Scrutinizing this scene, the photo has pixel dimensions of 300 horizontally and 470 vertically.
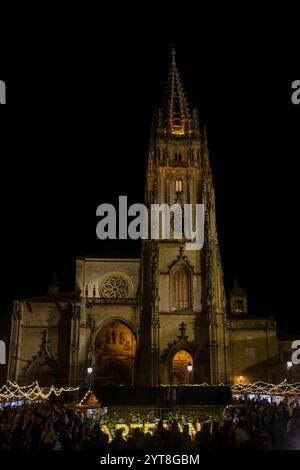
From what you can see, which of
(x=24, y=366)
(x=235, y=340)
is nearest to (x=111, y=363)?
(x=24, y=366)

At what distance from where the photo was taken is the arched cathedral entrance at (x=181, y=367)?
4741 cm

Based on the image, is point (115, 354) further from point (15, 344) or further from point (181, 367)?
point (15, 344)

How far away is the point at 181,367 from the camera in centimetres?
4847

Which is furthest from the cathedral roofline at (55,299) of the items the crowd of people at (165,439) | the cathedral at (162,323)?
the crowd of people at (165,439)

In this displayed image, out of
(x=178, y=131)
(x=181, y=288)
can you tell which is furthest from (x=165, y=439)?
(x=178, y=131)

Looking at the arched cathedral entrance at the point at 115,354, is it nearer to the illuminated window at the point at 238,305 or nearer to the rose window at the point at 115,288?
the rose window at the point at 115,288

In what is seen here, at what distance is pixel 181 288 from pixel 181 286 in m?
0.20

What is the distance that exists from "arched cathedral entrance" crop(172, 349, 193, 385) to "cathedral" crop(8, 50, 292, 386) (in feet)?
0.33

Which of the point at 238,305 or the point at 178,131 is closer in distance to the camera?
the point at 178,131

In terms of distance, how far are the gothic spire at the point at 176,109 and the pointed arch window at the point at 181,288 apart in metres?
16.0

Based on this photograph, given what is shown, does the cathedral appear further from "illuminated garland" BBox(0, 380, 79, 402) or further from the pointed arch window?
"illuminated garland" BBox(0, 380, 79, 402)
